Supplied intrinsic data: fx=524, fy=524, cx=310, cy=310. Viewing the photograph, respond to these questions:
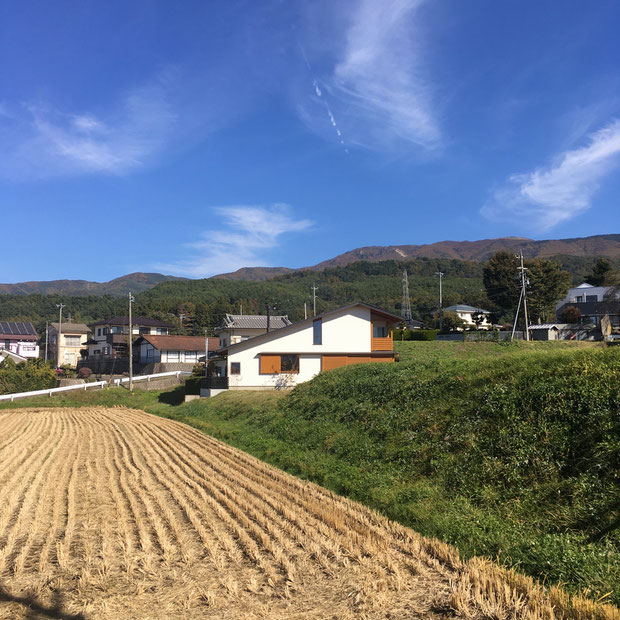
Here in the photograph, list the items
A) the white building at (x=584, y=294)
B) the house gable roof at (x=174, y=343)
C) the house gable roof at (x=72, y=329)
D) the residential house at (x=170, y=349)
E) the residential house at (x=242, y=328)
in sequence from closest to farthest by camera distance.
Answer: the residential house at (x=242, y=328), the house gable roof at (x=174, y=343), the residential house at (x=170, y=349), the white building at (x=584, y=294), the house gable roof at (x=72, y=329)

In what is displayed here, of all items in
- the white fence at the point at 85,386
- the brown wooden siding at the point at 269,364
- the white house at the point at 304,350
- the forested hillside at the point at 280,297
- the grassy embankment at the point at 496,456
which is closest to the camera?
the grassy embankment at the point at 496,456

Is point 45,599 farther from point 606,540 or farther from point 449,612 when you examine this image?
point 606,540

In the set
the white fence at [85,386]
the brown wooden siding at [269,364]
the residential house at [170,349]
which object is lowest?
the white fence at [85,386]

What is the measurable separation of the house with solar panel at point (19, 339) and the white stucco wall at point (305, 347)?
66824 millimetres

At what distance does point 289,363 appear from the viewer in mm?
35562

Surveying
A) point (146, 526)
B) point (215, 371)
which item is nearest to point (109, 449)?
point (146, 526)

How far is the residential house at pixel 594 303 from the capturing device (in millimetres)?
58062

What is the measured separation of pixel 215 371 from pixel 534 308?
149ft

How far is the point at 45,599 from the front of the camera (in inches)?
225

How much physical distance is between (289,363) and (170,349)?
2701 cm

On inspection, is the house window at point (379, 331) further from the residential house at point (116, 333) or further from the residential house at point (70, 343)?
the residential house at point (70, 343)

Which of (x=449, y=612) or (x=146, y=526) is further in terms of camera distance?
(x=146, y=526)

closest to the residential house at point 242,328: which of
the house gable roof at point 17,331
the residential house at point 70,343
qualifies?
the residential house at point 70,343

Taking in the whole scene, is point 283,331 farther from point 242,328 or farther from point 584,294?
point 584,294
